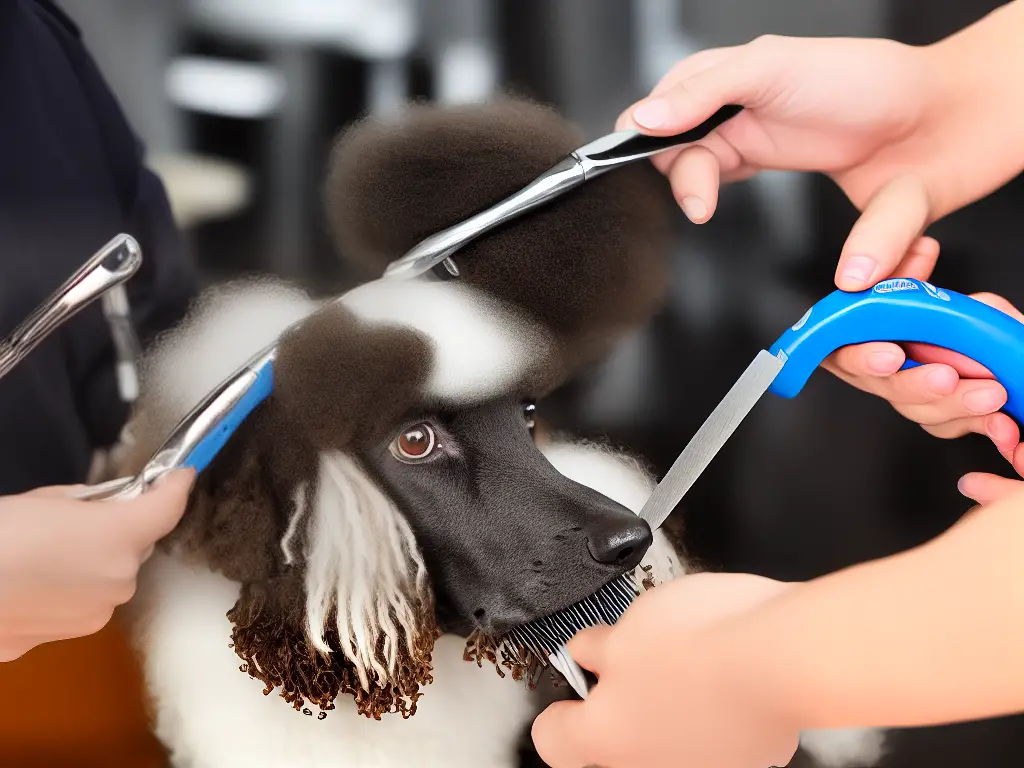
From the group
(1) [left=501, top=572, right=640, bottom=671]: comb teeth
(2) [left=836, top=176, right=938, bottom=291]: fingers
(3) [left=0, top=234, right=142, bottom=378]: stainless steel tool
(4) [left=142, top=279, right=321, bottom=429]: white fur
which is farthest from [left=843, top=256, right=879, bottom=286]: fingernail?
(3) [left=0, top=234, right=142, bottom=378]: stainless steel tool

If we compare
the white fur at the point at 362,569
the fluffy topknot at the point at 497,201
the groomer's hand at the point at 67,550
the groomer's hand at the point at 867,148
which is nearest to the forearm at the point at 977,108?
the groomer's hand at the point at 867,148

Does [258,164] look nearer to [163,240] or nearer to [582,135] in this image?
[163,240]

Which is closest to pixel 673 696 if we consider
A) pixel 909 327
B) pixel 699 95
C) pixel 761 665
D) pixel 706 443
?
pixel 761 665

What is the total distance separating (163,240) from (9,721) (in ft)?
1.08

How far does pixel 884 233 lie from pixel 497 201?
0.82 feet

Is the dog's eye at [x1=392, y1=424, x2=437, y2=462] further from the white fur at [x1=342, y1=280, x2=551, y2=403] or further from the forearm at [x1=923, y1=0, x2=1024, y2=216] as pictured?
the forearm at [x1=923, y1=0, x2=1024, y2=216]

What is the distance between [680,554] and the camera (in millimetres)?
526

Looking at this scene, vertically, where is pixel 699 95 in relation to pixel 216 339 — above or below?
above

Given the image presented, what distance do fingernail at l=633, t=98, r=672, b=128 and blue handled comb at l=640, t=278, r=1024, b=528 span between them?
153mm

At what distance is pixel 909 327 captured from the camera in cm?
48

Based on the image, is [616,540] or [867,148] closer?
[616,540]

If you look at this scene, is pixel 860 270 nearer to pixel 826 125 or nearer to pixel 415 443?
pixel 826 125

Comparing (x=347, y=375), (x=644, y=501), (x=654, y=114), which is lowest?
(x=644, y=501)

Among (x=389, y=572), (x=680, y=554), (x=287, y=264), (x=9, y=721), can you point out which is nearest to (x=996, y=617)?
(x=680, y=554)
